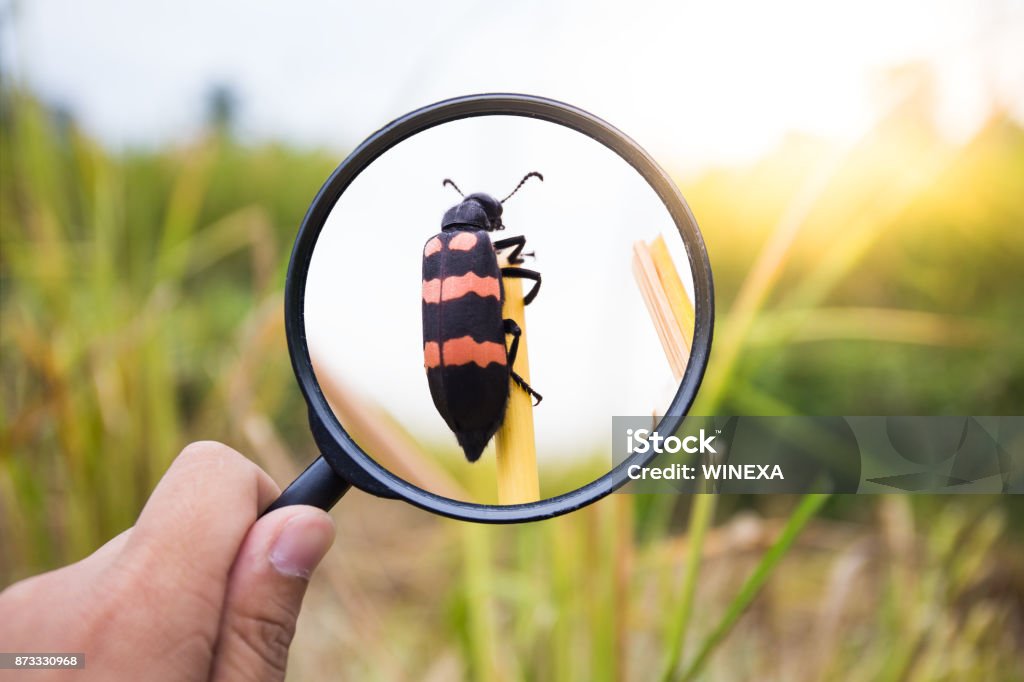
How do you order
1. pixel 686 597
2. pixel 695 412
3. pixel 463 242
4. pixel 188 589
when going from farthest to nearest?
1. pixel 695 412
2. pixel 686 597
3. pixel 463 242
4. pixel 188 589

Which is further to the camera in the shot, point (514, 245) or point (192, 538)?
point (514, 245)


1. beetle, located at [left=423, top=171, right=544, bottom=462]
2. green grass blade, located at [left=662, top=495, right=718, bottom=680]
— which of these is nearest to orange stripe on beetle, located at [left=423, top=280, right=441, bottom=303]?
beetle, located at [left=423, top=171, right=544, bottom=462]

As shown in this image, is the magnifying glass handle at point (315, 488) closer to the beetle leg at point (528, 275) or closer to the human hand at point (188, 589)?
the human hand at point (188, 589)

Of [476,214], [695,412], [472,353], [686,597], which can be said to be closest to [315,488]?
[472,353]

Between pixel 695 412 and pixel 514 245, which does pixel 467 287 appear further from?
pixel 695 412

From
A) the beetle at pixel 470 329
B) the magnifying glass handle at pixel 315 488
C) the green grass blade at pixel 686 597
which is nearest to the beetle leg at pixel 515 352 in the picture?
the beetle at pixel 470 329

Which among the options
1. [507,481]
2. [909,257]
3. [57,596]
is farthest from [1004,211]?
[57,596]
